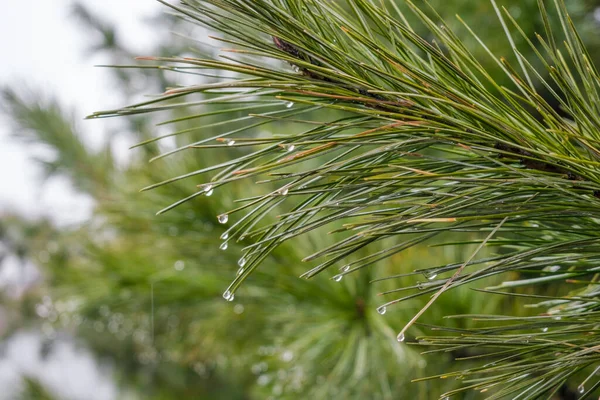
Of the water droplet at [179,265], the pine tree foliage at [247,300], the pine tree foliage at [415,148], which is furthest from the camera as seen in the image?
the water droplet at [179,265]

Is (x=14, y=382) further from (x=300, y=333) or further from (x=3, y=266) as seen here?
(x=300, y=333)

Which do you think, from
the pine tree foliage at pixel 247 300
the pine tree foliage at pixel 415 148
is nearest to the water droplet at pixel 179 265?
the pine tree foliage at pixel 247 300

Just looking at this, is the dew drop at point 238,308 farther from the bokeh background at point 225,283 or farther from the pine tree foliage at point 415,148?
the pine tree foliage at point 415,148

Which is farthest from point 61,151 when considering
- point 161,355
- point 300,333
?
point 300,333

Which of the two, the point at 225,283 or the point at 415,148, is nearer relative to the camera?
the point at 415,148

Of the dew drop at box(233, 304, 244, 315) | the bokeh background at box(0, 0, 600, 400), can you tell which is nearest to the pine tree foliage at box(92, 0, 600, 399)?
the bokeh background at box(0, 0, 600, 400)

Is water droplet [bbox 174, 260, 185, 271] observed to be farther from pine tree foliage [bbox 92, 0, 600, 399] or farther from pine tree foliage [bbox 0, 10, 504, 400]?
pine tree foliage [bbox 92, 0, 600, 399]

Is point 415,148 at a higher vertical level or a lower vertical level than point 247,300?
higher

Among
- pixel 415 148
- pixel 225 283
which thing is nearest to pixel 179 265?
pixel 225 283

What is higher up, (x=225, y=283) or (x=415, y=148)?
(x=415, y=148)

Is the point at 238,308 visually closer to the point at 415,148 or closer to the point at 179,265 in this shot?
the point at 179,265

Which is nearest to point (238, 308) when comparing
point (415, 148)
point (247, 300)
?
point (247, 300)

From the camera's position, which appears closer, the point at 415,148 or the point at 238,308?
the point at 415,148
